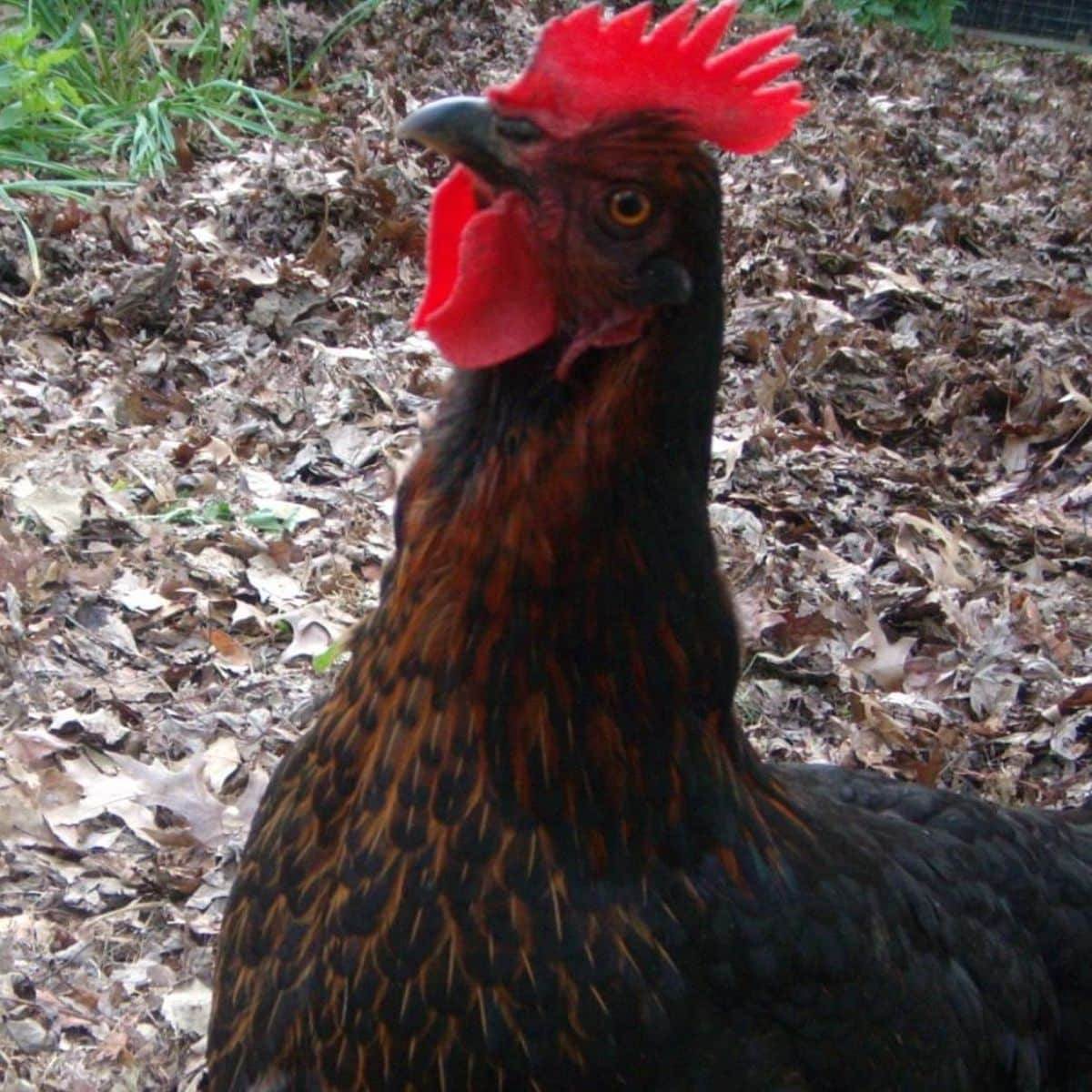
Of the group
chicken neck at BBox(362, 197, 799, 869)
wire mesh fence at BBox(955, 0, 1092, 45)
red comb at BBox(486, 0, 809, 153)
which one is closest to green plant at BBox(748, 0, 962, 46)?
wire mesh fence at BBox(955, 0, 1092, 45)

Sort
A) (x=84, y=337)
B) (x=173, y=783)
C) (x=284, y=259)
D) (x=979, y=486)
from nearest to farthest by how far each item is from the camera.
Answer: (x=173, y=783) → (x=979, y=486) → (x=84, y=337) → (x=284, y=259)

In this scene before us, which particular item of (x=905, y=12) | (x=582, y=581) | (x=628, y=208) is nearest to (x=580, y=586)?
(x=582, y=581)

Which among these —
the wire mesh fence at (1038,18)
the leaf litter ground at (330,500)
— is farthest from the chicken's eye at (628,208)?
the wire mesh fence at (1038,18)

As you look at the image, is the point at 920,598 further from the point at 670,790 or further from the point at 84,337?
the point at 84,337

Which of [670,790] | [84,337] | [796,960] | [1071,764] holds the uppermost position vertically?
[84,337]

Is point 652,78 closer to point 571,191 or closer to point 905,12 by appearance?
point 571,191

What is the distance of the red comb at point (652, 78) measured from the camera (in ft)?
6.22

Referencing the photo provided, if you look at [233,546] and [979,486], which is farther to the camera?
[979,486]

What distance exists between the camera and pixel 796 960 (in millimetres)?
2277

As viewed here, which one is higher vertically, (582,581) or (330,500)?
(582,581)

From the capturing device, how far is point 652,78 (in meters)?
1.95

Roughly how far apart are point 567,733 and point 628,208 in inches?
28.5

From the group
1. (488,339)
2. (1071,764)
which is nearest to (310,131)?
(1071,764)

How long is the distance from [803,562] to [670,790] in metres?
2.84
